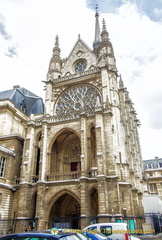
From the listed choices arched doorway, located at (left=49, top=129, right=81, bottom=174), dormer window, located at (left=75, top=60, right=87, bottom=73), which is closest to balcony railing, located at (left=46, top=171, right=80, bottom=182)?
arched doorway, located at (left=49, top=129, right=81, bottom=174)

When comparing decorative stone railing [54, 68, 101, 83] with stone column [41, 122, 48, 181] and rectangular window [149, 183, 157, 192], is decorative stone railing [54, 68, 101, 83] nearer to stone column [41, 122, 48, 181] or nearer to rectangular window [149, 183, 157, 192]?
stone column [41, 122, 48, 181]

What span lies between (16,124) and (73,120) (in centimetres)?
918

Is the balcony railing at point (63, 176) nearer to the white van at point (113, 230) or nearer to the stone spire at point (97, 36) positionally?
the white van at point (113, 230)

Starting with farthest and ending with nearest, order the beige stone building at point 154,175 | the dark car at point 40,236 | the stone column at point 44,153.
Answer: the beige stone building at point 154,175 → the stone column at point 44,153 → the dark car at point 40,236

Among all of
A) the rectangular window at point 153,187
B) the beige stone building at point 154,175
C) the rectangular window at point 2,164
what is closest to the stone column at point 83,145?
the rectangular window at point 2,164

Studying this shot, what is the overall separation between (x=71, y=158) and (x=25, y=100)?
12013 millimetres

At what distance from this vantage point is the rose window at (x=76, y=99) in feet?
72.8

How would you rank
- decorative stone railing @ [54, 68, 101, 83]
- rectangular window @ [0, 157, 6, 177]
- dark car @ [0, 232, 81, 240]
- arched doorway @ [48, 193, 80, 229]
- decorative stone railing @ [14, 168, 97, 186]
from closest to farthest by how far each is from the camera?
dark car @ [0, 232, 81, 240], decorative stone railing @ [14, 168, 97, 186], rectangular window @ [0, 157, 6, 177], arched doorway @ [48, 193, 80, 229], decorative stone railing @ [54, 68, 101, 83]

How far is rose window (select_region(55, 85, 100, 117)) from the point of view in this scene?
22.2 meters

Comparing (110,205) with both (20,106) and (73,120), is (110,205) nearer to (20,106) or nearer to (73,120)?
(73,120)

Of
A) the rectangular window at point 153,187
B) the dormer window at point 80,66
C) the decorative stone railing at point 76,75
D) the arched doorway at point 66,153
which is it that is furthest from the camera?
the rectangular window at point 153,187

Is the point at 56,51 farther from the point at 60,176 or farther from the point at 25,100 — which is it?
the point at 60,176

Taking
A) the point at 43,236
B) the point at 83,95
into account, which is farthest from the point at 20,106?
the point at 43,236

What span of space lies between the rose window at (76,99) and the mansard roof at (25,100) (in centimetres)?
571
